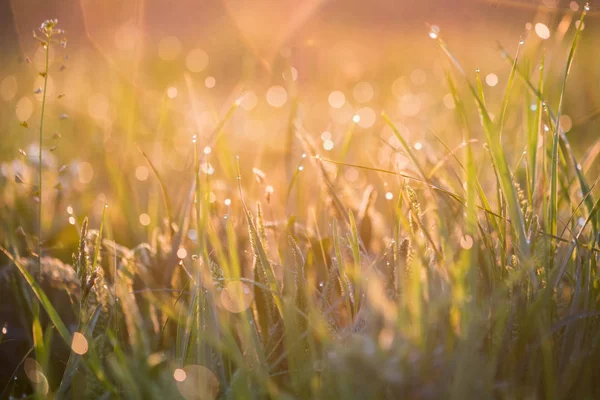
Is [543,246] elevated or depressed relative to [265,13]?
depressed

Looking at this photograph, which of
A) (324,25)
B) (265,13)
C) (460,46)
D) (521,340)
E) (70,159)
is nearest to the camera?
(521,340)

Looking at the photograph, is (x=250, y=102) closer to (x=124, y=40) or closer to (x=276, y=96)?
(x=276, y=96)

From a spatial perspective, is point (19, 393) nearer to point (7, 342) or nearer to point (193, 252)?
point (7, 342)

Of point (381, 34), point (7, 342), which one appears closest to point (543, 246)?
point (7, 342)

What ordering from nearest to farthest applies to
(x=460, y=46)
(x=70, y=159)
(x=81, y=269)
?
(x=81, y=269), (x=70, y=159), (x=460, y=46)

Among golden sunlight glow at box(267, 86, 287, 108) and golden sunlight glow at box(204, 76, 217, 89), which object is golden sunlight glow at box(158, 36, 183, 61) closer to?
golden sunlight glow at box(204, 76, 217, 89)

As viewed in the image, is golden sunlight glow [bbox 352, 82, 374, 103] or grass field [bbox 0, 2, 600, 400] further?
golden sunlight glow [bbox 352, 82, 374, 103]

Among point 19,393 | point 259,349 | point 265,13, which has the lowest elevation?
point 19,393

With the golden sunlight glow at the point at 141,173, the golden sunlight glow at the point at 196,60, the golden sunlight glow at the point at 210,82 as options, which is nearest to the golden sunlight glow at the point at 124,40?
the golden sunlight glow at the point at 196,60

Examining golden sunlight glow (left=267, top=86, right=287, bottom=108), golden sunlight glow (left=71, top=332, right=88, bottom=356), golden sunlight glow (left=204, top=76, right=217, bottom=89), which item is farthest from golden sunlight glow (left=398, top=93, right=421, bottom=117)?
golden sunlight glow (left=71, top=332, right=88, bottom=356)
